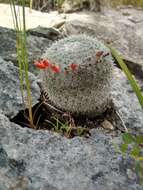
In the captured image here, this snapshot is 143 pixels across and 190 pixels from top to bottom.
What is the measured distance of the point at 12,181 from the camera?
174 centimetres

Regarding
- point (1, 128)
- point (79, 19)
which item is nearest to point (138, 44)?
→ point (79, 19)

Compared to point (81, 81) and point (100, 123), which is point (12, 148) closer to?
point (81, 81)

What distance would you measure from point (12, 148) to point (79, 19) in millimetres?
2669

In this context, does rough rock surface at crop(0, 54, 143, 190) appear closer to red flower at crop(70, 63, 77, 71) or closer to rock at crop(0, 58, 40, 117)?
rock at crop(0, 58, 40, 117)

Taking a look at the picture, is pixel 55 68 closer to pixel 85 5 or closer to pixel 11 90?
pixel 11 90

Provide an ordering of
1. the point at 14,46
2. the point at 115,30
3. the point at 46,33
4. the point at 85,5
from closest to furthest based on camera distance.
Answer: the point at 14,46 < the point at 46,33 < the point at 115,30 < the point at 85,5

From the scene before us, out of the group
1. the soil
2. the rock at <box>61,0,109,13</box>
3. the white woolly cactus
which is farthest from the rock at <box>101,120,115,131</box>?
the rock at <box>61,0,109,13</box>

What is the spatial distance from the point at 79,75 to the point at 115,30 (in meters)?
2.17

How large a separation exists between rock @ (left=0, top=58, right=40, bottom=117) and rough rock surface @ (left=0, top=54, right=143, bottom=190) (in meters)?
0.16

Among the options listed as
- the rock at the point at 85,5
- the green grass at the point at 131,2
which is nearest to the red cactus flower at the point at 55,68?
the rock at the point at 85,5

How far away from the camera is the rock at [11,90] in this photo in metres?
2.25

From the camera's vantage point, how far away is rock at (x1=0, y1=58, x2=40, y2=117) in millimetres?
2252

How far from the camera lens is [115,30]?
14.0ft

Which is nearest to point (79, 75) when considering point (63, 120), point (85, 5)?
point (63, 120)
